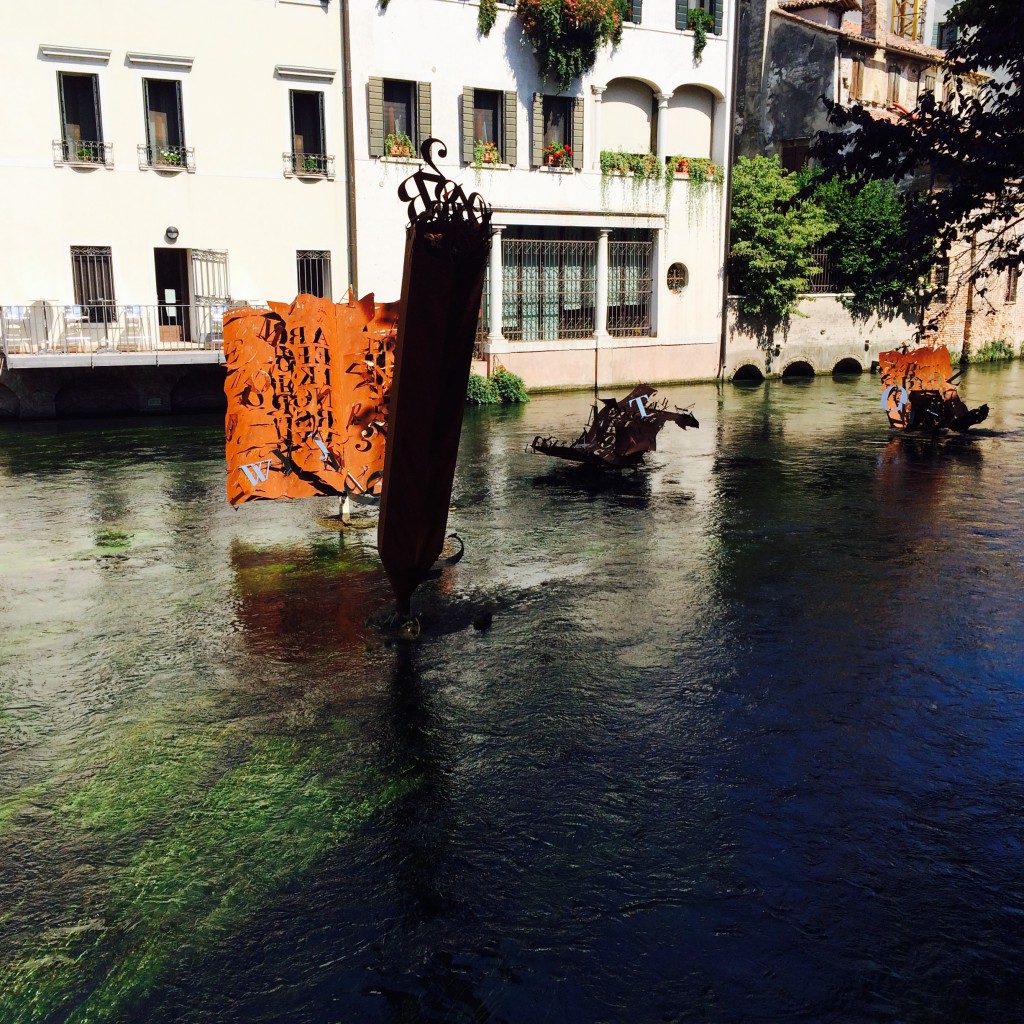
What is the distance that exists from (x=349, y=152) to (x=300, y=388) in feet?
50.4

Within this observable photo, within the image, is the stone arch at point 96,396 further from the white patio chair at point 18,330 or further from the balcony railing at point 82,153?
the balcony railing at point 82,153

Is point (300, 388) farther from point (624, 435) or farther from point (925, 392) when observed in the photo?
point (925, 392)

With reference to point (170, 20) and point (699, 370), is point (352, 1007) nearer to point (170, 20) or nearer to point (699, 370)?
point (170, 20)

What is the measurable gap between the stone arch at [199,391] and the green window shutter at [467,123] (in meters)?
8.22

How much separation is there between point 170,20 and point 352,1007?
78.5 ft

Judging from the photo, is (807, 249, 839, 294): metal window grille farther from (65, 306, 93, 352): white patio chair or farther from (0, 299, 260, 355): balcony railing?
(65, 306, 93, 352): white patio chair

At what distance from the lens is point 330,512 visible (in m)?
14.3

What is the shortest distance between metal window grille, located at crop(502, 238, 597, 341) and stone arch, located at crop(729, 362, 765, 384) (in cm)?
545

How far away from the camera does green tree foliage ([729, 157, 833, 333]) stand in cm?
3183

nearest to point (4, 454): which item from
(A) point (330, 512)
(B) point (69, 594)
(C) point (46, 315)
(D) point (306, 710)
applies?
(C) point (46, 315)

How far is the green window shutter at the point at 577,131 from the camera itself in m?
28.5

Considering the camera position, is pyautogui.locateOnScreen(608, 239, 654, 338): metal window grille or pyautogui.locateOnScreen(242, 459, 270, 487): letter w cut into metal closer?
pyautogui.locateOnScreen(242, 459, 270, 487): letter w cut into metal

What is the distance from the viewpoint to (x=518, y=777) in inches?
260

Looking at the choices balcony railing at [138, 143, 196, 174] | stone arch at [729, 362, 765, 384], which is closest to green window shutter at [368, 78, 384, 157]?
balcony railing at [138, 143, 196, 174]
